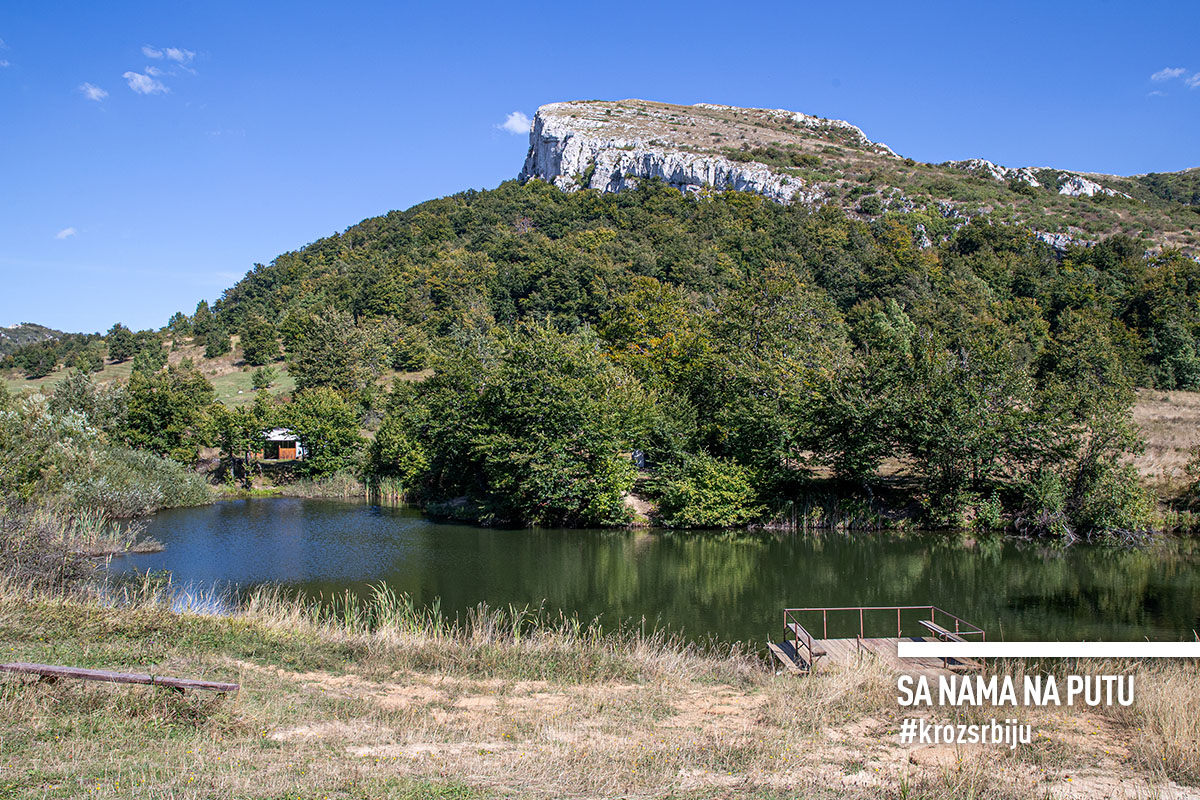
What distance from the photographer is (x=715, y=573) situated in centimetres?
2620

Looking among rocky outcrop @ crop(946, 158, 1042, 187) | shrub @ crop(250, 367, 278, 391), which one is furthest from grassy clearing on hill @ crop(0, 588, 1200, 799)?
rocky outcrop @ crop(946, 158, 1042, 187)

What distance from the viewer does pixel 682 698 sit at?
12.3 meters

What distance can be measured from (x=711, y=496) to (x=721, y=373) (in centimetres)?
851

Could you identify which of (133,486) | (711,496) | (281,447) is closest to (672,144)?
(281,447)

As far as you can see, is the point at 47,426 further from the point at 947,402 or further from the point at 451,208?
the point at 451,208

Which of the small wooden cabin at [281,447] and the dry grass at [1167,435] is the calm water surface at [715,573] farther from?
the small wooden cabin at [281,447]

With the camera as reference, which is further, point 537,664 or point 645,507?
point 645,507

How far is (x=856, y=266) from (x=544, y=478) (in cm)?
5462

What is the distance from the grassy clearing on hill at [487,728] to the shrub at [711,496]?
20.7 metres

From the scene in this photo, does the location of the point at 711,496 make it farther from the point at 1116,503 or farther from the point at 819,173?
the point at 819,173

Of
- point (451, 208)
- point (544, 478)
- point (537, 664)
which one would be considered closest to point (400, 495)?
point (544, 478)

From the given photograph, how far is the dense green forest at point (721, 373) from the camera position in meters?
33.1
